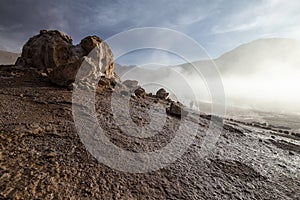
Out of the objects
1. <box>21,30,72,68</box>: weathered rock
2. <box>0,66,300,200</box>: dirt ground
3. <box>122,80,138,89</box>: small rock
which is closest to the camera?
<box>0,66,300,200</box>: dirt ground

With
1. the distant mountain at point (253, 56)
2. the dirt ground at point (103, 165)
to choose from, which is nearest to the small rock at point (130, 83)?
the dirt ground at point (103, 165)

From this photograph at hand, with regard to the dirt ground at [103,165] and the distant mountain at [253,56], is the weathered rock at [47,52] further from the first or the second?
the distant mountain at [253,56]

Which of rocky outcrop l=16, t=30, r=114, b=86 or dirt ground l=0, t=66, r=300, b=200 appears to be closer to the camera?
dirt ground l=0, t=66, r=300, b=200

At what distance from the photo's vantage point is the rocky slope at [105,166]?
2674 millimetres

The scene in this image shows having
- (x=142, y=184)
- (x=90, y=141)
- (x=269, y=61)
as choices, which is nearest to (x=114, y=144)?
(x=90, y=141)

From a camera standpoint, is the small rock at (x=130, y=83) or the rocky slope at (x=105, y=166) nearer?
the rocky slope at (x=105, y=166)

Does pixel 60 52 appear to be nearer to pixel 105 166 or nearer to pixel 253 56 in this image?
pixel 105 166

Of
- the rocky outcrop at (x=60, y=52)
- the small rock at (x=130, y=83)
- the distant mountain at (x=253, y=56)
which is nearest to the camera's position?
the rocky outcrop at (x=60, y=52)

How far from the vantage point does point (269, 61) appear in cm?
8006

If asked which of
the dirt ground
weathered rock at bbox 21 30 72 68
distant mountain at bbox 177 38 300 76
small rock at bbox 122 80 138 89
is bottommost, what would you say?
the dirt ground

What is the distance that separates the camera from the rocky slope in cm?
267

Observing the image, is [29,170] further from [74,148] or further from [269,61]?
[269,61]

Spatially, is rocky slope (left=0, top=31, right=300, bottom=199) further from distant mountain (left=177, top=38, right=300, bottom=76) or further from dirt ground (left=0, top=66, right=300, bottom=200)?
distant mountain (left=177, top=38, right=300, bottom=76)

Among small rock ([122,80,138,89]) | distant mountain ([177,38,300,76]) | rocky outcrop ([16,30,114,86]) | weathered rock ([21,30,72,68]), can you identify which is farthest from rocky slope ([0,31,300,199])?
distant mountain ([177,38,300,76])
